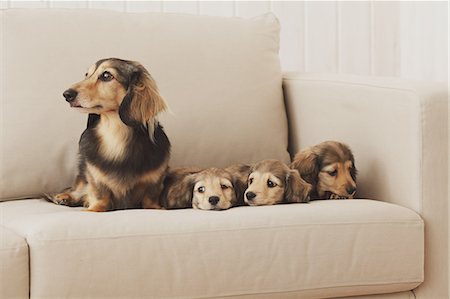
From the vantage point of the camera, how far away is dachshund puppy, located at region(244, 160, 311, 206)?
5.49 ft

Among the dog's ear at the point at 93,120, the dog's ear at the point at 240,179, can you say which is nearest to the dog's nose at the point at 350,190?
the dog's ear at the point at 240,179

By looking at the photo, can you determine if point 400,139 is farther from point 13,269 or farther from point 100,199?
point 13,269

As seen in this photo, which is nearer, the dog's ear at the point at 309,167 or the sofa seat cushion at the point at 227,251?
the sofa seat cushion at the point at 227,251

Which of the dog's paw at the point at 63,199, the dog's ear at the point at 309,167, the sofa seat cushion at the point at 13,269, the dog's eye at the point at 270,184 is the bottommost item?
the sofa seat cushion at the point at 13,269

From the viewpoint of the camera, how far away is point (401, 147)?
5.70ft

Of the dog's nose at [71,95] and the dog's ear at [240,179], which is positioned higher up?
the dog's nose at [71,95]

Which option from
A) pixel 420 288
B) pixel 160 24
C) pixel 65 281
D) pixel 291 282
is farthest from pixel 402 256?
pixel 160 24

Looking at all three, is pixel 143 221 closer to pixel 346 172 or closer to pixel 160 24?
pixel 346 172

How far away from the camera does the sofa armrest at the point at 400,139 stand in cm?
168

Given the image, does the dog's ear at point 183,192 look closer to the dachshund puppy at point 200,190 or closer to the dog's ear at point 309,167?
the dachshund puppy at point 200,190

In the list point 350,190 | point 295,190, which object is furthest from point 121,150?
point 350,190

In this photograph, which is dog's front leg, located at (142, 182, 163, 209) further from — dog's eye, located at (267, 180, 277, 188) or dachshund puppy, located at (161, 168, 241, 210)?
dog's eye, located at (267, 180, 277, 188)

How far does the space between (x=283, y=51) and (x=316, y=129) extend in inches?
24.1

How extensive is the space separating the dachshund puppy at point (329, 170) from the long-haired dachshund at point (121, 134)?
13.0 inches
